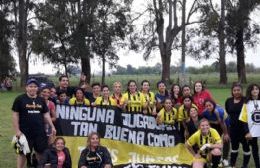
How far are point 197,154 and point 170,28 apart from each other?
37.1m

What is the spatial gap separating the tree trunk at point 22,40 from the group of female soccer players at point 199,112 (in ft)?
117

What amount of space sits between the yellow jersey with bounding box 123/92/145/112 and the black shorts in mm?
2683

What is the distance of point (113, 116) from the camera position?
35.7ft

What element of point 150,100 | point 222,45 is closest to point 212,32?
point 222,45

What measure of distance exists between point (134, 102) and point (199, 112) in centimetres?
150

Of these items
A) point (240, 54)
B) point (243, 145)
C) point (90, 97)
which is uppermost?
point (240, 54)

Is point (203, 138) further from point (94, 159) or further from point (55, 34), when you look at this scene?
point (55, 34)

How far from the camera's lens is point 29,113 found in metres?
8.60

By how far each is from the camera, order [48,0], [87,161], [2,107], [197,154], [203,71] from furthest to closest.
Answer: [203,71], [48,0], [2,107], [197,154], [87,161]

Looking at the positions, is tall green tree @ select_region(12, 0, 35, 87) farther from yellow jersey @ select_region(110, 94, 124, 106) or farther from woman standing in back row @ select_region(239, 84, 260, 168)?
woman standing in back row @ select_region(239, 84, 260, 168)

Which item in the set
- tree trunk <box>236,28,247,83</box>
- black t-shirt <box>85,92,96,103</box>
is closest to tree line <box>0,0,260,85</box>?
tree trunk <box>236,28,247,83</box>

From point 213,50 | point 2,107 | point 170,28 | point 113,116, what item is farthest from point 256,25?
point 113,116

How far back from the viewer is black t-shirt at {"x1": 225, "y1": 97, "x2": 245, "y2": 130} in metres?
9.95

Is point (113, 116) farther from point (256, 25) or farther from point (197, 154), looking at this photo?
point (256, 25)
